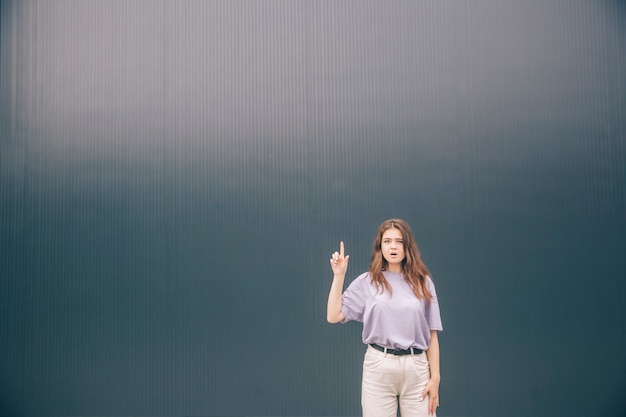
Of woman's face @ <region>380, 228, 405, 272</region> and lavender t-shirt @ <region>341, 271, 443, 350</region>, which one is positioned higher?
woman's face @ <region>380, 228, 405, 272</region>

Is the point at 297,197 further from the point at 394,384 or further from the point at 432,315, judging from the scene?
the point at 394,384

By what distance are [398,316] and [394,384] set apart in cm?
29

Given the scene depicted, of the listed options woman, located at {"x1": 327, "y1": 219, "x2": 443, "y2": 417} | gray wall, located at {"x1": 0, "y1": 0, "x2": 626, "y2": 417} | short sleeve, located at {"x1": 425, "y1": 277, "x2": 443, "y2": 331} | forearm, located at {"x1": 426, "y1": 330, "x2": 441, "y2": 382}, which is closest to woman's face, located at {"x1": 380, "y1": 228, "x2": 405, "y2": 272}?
woman, located at {"x1": 327, "y1": 219, "x2": 443, "y2": 417}

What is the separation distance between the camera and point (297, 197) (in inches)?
135

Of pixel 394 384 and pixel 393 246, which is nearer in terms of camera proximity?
pixel 394 384

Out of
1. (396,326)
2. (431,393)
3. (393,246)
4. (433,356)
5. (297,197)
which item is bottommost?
(431,393)

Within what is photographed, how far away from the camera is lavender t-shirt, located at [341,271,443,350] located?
214cm

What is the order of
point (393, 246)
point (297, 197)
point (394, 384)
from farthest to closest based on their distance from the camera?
point (297, 197), point (393, 246), point (394, 384)

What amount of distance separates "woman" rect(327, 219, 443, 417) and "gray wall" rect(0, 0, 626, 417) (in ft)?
3.69

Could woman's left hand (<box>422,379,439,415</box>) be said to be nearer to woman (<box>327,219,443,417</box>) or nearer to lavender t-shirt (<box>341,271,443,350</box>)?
woman (<box>327,219,443,417</box>)

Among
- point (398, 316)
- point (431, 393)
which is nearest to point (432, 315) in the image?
point (398, 316)

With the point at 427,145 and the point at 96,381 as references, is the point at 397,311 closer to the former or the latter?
the point at 427,145

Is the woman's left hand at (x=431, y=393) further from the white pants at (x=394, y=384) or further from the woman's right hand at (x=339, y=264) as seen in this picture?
the woman's right hand at (x=339, y=264)

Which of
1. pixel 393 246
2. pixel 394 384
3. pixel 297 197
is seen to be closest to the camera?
pixel 394 384
